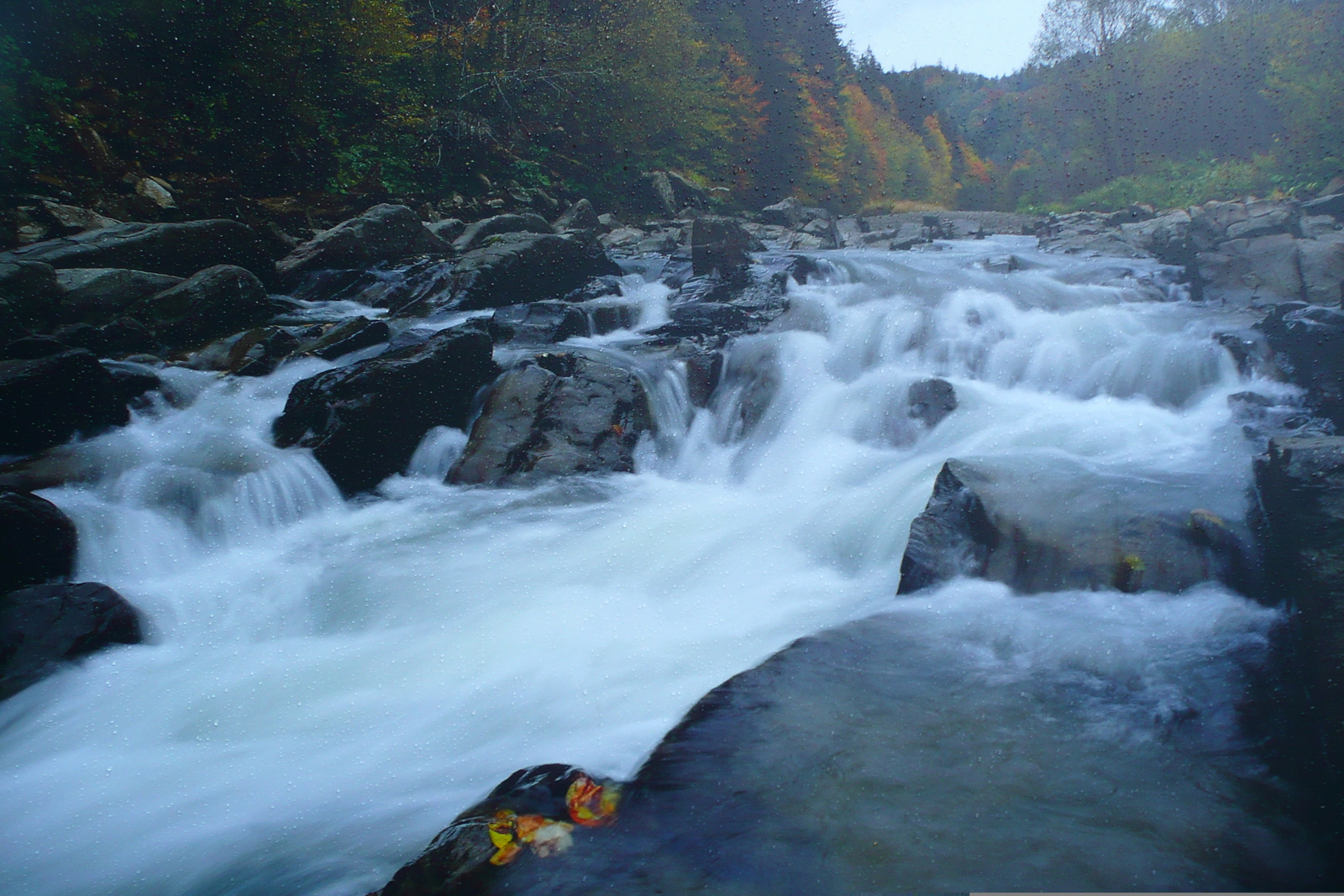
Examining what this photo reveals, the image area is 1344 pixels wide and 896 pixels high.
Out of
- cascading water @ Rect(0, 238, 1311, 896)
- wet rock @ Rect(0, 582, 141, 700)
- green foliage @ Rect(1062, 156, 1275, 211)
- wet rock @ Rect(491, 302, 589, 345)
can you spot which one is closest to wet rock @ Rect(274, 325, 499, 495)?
cascading water @ Rect(0, 238, 1311, 896)

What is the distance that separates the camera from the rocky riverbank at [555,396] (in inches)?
88.9

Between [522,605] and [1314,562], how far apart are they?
3526 mm

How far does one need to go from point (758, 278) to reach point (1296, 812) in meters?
7.89

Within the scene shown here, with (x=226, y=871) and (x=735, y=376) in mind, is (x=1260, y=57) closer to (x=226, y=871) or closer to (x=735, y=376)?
(x=735, y=376)

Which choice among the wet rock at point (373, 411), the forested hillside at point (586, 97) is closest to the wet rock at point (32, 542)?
the wet rock at point (373, 411)

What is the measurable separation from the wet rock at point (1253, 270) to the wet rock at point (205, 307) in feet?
34.7

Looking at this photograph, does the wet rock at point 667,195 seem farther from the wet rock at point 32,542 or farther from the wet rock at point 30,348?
the wet rock at point 32,542

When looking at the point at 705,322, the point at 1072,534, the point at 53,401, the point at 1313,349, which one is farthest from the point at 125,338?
the point at 1313,349

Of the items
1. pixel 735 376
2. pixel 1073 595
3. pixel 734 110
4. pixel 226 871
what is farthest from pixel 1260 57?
pixel 226 871

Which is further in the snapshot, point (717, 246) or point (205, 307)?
point (717, 246)

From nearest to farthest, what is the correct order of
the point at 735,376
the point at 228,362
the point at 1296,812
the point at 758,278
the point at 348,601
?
the point at 1296,812
the point at 348,601
the point at 228,362
the point at 735,376
the point at 758,278

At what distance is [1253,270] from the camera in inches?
289

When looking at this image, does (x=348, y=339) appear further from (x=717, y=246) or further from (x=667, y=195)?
(x=667, y=195)

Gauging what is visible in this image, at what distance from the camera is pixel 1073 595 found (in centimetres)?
298
